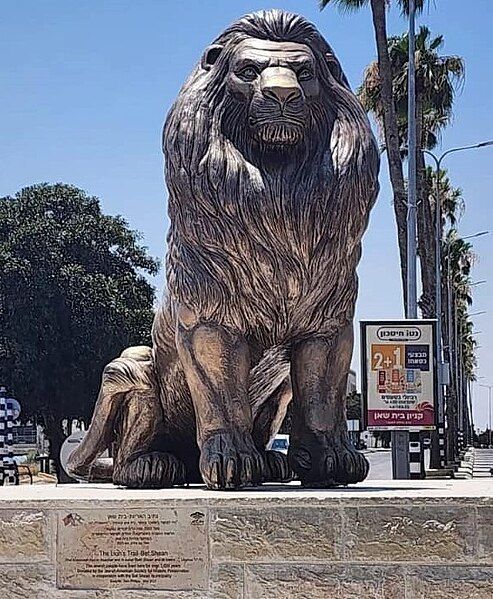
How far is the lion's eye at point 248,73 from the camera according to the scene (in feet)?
14.6

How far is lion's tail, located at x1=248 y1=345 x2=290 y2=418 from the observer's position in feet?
15.7

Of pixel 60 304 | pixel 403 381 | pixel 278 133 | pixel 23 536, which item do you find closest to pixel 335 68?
pixel 278 133

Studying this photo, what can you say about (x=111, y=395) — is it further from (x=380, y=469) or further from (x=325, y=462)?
(x=380, y=469)

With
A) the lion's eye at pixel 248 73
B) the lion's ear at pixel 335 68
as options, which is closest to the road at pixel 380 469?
the lion's ear at pixel 335 68

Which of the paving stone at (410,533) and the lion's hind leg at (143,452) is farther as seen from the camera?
the lion's hind leg at (143,452)

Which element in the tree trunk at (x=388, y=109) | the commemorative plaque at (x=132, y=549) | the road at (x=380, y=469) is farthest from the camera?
the road at (x=380, y=469)

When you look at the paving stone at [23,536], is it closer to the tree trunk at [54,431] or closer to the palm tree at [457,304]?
the tree trunk at [54,431]

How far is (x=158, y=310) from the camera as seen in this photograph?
16.2 feet

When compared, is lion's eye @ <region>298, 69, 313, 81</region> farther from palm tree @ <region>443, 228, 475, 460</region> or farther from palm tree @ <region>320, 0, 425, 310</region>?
palm tree @ <region>443, 228, 475, 460</region>

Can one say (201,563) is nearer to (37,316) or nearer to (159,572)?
(159,572)

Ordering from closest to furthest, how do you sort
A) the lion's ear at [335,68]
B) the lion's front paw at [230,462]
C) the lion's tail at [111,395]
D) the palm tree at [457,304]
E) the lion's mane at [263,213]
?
the lion's front paw at [230,462]
the lion's mane at [263,213]
the lion's ear at [335,68]
the lion's tail at [111,395]
the palm tree at [457,304]

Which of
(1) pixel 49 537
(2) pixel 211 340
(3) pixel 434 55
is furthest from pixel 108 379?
(3) pixel 434 55

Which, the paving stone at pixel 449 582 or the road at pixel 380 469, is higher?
the road at pixel 380 469

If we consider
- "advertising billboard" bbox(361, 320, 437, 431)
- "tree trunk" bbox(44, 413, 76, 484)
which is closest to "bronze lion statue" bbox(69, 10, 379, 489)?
"advertising billboard" bbox(361, 320, 437, 431)
